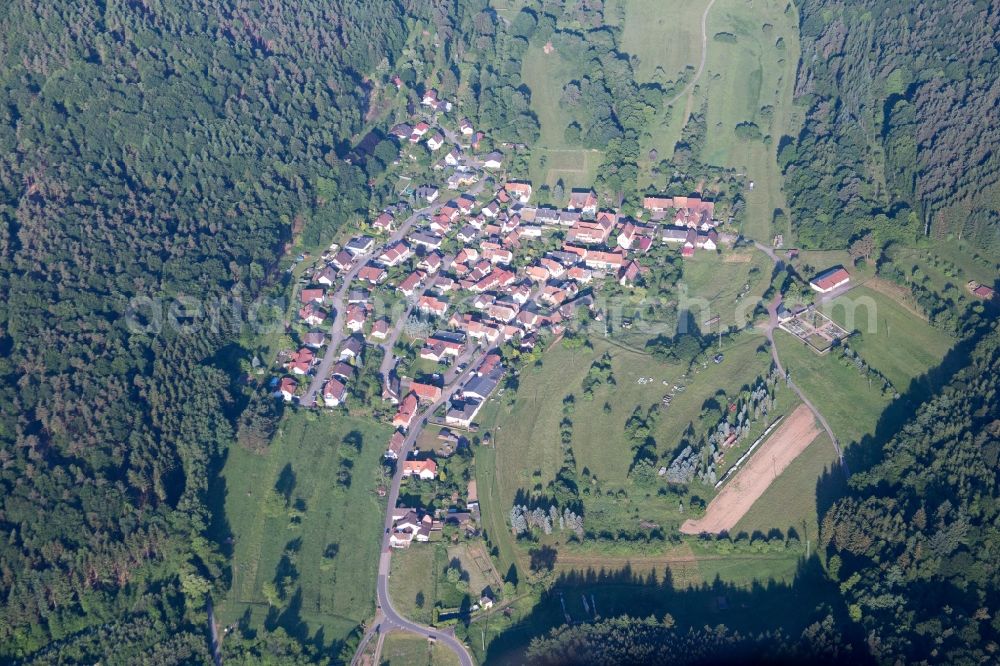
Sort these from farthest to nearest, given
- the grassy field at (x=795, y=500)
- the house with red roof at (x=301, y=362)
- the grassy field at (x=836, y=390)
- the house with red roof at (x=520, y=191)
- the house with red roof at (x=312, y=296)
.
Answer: the house with red roof at (x=520, y=191) → the house with red roof at (x=312, y=296) → the house with red roof at (x=301, y=362) → the grassy field at (x=836, y=390) → the grassy field at (x=795, y=500)

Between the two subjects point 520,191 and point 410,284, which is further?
point 520,191

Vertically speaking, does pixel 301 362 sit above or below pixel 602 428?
below

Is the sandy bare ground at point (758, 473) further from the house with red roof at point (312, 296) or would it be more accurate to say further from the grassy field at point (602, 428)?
the house with red roof at point (312, 296)

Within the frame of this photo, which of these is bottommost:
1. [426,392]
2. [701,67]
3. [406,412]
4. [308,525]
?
[308,525]

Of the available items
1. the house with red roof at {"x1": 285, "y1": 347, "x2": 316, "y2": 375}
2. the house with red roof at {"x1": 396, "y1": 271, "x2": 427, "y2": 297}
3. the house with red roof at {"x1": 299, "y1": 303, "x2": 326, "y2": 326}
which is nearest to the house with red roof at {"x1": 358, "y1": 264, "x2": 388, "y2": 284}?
the house with red roof at {"x1": 396, "y1": 271, "x2": 427, "y2": 297}

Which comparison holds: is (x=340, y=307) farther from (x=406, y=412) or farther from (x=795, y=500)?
(x=795, y=500)

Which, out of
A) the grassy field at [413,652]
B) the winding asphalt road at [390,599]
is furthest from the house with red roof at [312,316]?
the grassy field at [413,652]

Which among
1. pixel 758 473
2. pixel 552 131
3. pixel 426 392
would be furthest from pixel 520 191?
pixel 758 473
